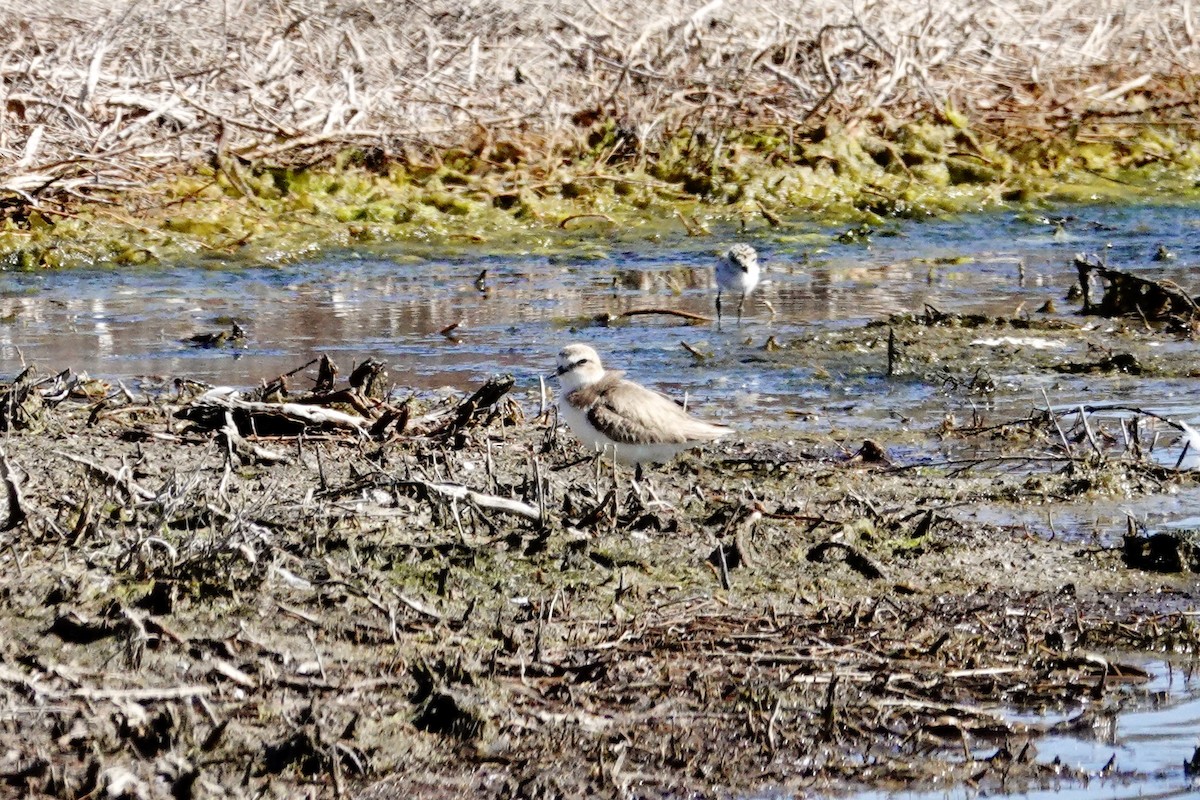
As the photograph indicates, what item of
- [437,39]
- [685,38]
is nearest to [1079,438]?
[685,38]

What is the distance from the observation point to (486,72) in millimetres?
16266

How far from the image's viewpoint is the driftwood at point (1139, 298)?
34.2ft

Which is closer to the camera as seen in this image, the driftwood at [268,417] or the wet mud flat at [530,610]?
the wet mud flat at [530,610]

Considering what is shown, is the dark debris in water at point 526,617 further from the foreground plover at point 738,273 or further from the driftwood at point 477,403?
the foreground plover at point 738,273

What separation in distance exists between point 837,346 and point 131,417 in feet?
13.2

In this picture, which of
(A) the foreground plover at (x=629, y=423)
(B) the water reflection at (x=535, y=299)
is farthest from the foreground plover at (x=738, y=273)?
(A) the foreground plover at (x=629, y=423)

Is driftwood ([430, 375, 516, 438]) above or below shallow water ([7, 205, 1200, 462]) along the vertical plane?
above

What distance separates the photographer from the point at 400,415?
7.13 meters

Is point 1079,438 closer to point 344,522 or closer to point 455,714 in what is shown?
point 344,522

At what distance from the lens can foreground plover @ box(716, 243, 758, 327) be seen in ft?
37.4

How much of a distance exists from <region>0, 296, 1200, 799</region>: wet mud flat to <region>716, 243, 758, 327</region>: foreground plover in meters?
4.05

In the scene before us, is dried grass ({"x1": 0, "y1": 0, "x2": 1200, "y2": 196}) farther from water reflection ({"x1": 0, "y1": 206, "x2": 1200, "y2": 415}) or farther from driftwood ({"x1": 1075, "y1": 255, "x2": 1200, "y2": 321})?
driftwood ({"x1": 1075, "y1": 255, "x2": 1200, "y2": 321})

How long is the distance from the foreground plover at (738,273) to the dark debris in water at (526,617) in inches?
171

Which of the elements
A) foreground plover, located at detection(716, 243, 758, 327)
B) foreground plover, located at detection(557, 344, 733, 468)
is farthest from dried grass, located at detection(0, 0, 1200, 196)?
foreground plover, located at detection(557, 344, 733, 468)
